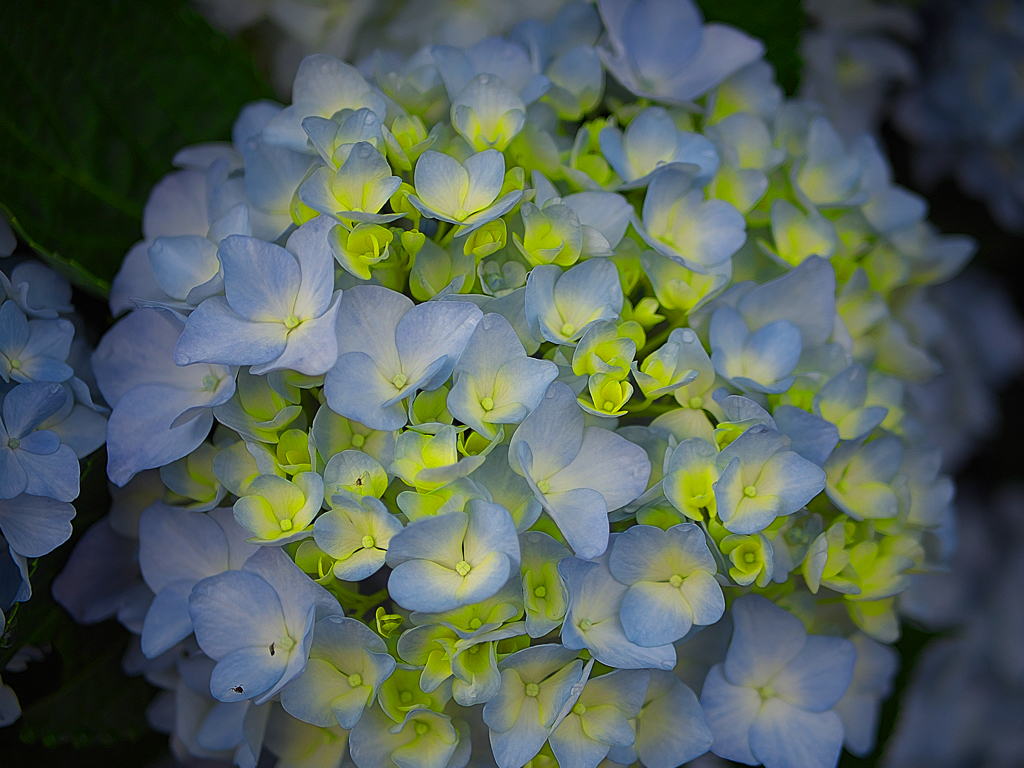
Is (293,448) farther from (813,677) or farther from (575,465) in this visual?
(813,677)

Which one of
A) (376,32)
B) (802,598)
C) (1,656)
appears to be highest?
(376,32)

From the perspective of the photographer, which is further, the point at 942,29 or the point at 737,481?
the point at 942,29

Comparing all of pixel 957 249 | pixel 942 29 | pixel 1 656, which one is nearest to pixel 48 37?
pixel 1 656

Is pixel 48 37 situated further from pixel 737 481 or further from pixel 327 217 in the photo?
pixel 737 481

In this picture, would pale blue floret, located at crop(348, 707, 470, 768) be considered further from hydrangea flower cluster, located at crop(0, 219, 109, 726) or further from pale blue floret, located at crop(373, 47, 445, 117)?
pale blue floret, located at crop(373, 47, 445, 117)

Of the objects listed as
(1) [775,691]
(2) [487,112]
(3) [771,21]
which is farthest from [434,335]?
(3) [771,21]

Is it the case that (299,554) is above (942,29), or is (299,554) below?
below
